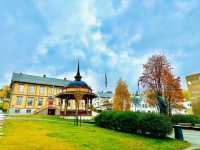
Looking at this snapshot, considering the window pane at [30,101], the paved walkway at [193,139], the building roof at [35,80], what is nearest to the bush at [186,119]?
the paved walkway at [193,139]

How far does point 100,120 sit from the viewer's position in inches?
838

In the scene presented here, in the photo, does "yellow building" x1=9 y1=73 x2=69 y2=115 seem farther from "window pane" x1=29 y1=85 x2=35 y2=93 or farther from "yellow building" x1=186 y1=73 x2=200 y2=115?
"yellow building" x1=186 y1=73 x2=200 y2=115

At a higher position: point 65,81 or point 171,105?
point 65,81

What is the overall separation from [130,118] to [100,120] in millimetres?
5196

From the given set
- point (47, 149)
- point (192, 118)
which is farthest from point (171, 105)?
point (47, 149)

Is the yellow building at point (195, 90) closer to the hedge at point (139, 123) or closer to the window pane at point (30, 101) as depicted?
the hedge at point (139, 123)

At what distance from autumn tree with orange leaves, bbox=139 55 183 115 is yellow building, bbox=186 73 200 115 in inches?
83.6

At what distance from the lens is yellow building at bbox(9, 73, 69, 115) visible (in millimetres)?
51219

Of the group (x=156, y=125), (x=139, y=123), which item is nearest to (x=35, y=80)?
(x=139, y=123)

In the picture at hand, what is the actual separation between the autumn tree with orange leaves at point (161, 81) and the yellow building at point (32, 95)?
27.1 meters

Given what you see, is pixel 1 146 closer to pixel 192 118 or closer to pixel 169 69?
pixel 192 118

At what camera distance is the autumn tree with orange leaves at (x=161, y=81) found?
36281mm

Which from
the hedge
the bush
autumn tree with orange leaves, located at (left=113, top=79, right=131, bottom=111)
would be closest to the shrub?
the hedge

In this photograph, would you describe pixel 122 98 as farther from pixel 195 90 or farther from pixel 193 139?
pixel 193 139
